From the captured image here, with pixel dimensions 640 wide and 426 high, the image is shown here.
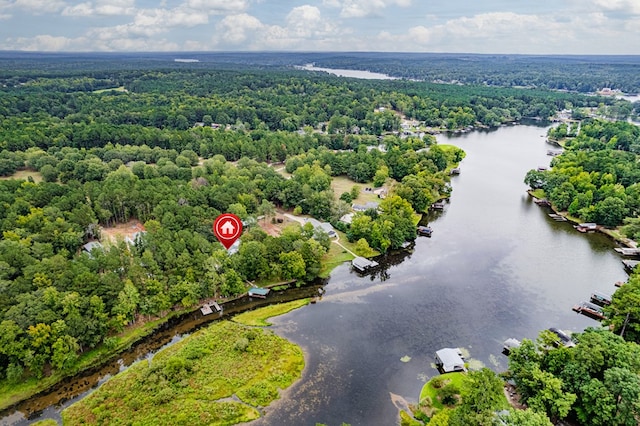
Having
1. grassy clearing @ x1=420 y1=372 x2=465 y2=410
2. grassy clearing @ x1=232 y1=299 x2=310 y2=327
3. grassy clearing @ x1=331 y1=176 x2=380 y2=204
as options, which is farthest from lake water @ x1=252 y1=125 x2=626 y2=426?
grassy clearing @ x1=331 y1=176 x2=380 y2=204

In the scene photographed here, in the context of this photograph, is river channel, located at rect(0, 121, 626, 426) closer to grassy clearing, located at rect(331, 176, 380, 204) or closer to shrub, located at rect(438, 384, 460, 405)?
shrub, located at rect(438, 384, 460, 405)

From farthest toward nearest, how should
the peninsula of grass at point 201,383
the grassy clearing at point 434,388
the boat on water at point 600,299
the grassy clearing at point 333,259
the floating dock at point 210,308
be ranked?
the grassy clearing at point 333,259
the boat on water at point 600,299
the floating dock at point 210,308
the grassy clearing at point 434,388
the peninsula of grass at point 201,383

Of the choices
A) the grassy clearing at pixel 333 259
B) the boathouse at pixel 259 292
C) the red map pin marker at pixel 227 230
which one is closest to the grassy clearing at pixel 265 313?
the boathouse at pixel 259 292

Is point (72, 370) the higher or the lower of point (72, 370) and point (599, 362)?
the lower

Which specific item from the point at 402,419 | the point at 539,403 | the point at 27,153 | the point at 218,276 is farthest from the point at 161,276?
the point at 27,153

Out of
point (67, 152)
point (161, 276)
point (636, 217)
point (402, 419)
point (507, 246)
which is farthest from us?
point (67, 152)

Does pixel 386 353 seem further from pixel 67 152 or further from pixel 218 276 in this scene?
pixel 67 152

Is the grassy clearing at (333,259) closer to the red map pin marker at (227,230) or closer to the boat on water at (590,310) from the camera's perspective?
the red map pin marker at (227,230)
